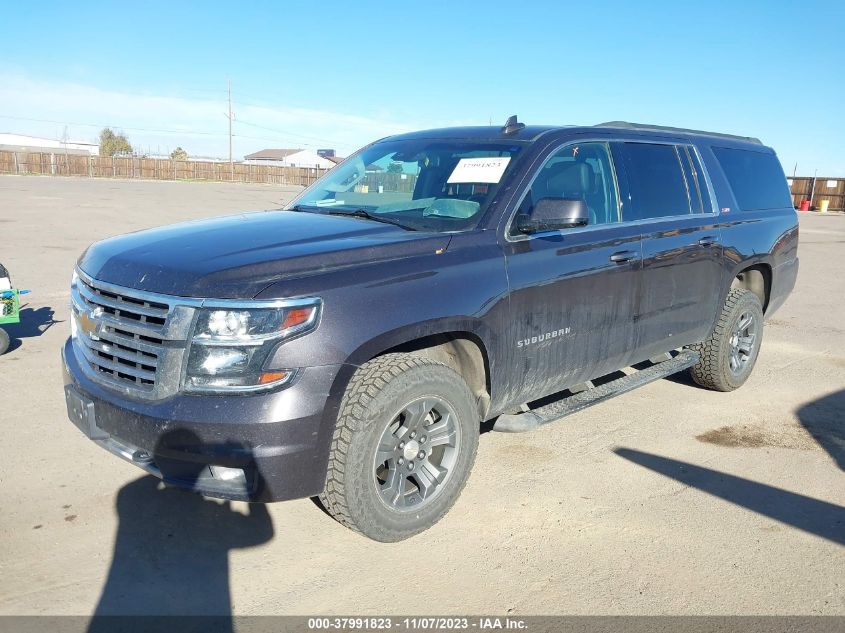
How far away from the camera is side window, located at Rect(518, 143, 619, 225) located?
4160mm

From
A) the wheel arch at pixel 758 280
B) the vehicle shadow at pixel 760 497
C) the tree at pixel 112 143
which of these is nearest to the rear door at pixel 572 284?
the vehicle shadow at pixel 760 497

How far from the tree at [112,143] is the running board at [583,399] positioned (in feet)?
383

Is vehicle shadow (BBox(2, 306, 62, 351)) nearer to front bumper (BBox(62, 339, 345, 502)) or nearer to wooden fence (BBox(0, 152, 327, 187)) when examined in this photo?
front bumper (BBox(62, 339, 345, 502))

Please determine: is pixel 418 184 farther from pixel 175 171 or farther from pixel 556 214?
pixel 175 171

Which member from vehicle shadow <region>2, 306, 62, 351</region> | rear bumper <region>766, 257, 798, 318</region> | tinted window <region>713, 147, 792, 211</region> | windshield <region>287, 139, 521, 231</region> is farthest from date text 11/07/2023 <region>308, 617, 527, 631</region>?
vehicle shadow <region>2, 306, 62, 351</region>

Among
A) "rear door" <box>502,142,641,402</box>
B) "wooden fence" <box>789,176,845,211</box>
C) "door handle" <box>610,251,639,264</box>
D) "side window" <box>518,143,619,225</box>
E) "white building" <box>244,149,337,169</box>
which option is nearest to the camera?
"rear door" <box>502,142,641,402</box>

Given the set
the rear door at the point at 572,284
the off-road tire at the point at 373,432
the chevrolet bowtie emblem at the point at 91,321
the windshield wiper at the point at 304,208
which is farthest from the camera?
the windshield wiper at the point at 304,208

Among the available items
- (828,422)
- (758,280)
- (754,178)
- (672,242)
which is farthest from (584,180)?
(828,422)

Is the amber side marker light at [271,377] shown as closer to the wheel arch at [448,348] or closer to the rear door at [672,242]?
the wheel arch at [448,348]

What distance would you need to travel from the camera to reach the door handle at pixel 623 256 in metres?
4.38

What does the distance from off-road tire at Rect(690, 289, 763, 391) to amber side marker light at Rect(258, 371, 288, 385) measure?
392 centimetres

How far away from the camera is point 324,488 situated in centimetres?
315

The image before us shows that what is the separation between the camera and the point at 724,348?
223 inches

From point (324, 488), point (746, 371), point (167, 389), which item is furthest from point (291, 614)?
point (746, 371)
